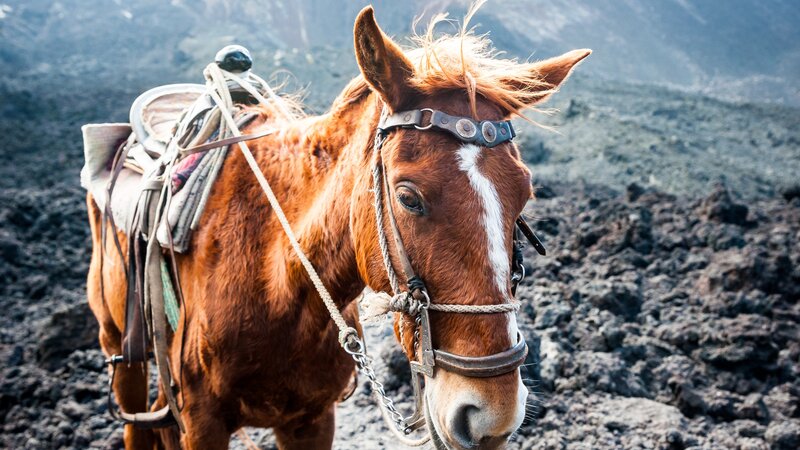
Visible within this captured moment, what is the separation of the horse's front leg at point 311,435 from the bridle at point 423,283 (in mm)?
909

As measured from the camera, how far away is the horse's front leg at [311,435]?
2.49m

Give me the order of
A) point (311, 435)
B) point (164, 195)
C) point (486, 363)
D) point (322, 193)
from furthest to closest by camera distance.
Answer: point (311, 435) < point (164, 195) < point (322, 193) < point (486, 363)

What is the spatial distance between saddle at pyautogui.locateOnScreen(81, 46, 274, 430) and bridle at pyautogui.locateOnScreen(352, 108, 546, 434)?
78 cm

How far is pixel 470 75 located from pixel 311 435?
5.51 ft

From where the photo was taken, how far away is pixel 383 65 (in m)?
1.63

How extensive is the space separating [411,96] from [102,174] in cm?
215

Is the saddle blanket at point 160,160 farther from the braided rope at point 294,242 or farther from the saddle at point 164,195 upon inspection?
the braided rope at point 294,242

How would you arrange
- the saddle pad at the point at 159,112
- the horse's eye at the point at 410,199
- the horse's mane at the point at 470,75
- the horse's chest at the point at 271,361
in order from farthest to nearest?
1. the saddle pad at the point at 159,112
2. the horse's chest at the point at 271,361
3. the horse's mane at the point at 470,75
4. the horse's eye at the point at 410,199

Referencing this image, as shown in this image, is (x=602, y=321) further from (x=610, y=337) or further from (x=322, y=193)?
(x=322, y=193)

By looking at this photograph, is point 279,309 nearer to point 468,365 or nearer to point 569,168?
point 468,365

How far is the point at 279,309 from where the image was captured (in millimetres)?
2068

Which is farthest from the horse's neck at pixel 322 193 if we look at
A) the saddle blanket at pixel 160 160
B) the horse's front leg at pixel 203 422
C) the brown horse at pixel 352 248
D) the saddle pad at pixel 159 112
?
the saddle pad at pixel 159 112

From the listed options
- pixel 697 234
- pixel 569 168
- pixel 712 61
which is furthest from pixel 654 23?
pixel 697 234

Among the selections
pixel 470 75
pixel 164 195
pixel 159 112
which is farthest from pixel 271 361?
pixel 159 112
